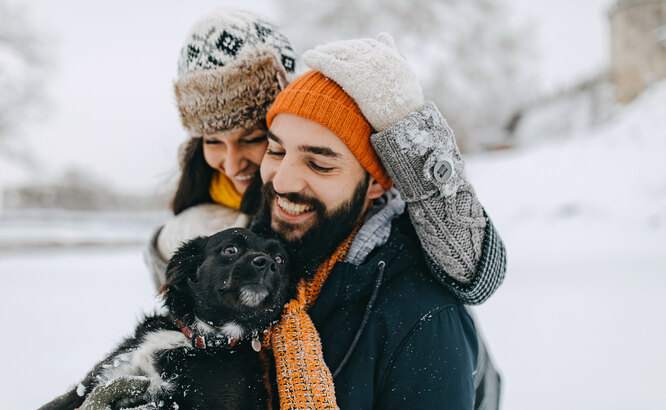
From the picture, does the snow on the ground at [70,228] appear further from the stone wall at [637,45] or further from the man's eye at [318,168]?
the stone wall at [637,45]

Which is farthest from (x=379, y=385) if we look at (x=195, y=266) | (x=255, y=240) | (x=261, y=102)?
(x=261, y=102)

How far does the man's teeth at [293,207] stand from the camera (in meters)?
2.08

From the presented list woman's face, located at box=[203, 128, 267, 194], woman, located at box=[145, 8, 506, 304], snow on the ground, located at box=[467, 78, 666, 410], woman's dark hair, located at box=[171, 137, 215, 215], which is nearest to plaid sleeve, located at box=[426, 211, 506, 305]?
woman, located at box=[145, 8, 506, 304]

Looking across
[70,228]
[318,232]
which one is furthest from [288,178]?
[70,228]

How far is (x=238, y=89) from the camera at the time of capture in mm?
2383

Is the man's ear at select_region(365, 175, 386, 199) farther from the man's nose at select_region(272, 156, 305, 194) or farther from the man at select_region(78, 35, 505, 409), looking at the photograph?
the man's nose at select_region(272, 156, 305, 194)

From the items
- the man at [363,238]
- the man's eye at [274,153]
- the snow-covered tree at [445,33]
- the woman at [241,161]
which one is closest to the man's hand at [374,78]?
the man at [363,238]

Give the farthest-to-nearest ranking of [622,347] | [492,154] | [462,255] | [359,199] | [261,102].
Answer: [492,154] < [622,347] < [261,102] < [359,199] < [462,255]

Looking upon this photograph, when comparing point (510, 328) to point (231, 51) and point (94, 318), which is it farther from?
point (94, 318)

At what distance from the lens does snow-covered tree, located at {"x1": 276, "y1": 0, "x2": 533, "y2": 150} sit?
14.8 m

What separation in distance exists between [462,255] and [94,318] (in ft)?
21.9

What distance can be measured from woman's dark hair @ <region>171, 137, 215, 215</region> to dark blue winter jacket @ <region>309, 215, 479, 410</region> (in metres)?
1.16

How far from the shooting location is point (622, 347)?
520cm

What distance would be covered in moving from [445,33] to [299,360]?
15469 mm
